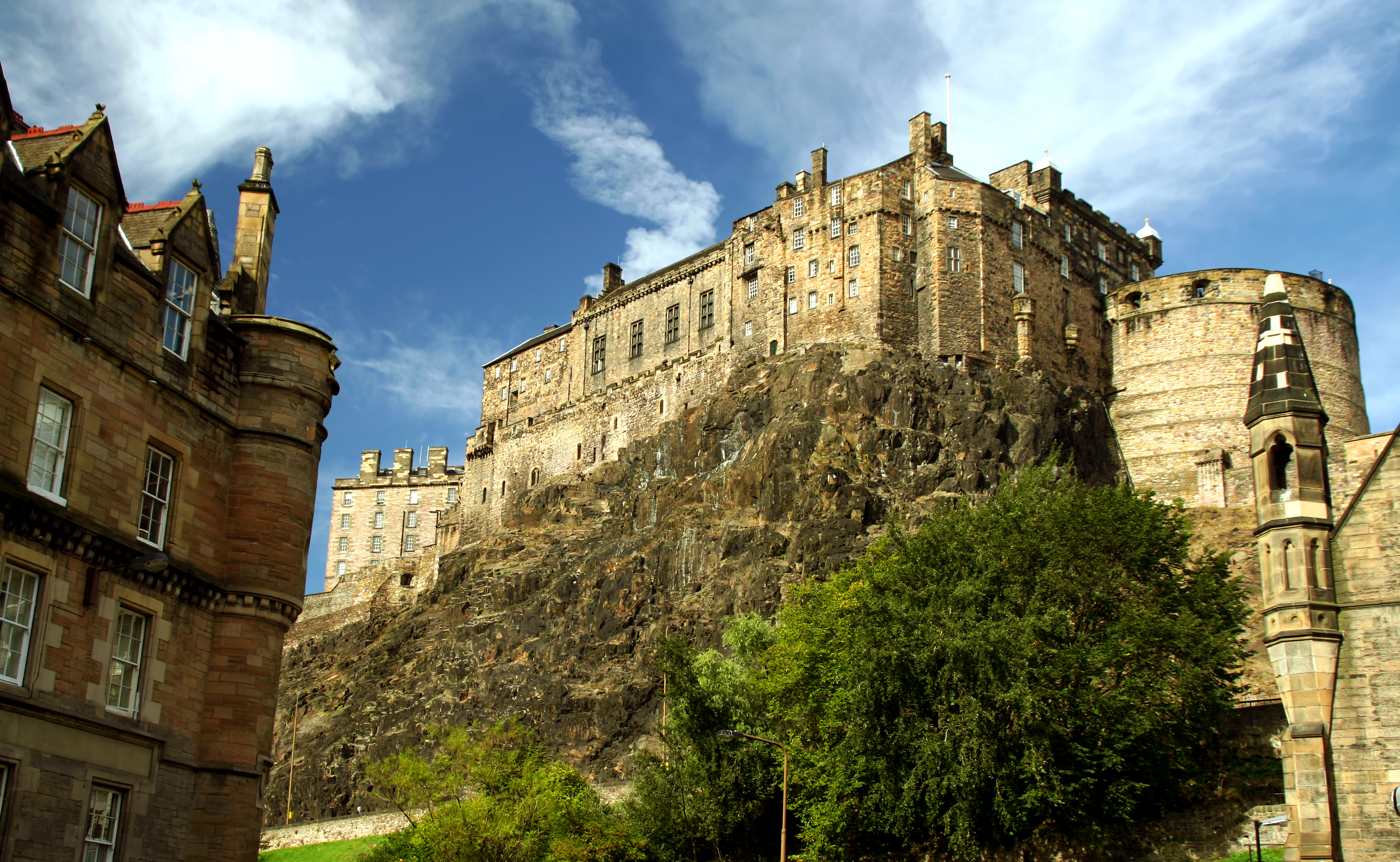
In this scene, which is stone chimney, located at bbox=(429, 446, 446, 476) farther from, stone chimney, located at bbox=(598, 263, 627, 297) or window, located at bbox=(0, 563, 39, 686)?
window, located at bbox=(0, 563, 39, 686)

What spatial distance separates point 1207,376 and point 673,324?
29.0 meters

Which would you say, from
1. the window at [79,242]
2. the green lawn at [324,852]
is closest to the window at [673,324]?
the green lawn at [324,852]

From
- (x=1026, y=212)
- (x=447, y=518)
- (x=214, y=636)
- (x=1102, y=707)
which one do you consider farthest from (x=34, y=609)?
(x=447, y=518)

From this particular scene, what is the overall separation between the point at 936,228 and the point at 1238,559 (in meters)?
22.8

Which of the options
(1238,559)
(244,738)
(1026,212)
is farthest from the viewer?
(1026,212)

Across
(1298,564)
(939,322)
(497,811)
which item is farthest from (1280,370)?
(939,322)

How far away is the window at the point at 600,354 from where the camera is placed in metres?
82.2

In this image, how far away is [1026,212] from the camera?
71.2 m

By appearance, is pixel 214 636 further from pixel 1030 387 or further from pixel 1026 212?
pixel 1026 212

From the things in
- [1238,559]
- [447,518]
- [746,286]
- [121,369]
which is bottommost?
[121,369]

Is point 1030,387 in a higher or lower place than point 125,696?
higher

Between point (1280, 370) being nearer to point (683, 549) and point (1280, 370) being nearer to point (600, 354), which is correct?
point (683, 549)

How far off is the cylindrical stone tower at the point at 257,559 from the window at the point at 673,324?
5396cm

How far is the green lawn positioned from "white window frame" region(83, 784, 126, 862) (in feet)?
108
